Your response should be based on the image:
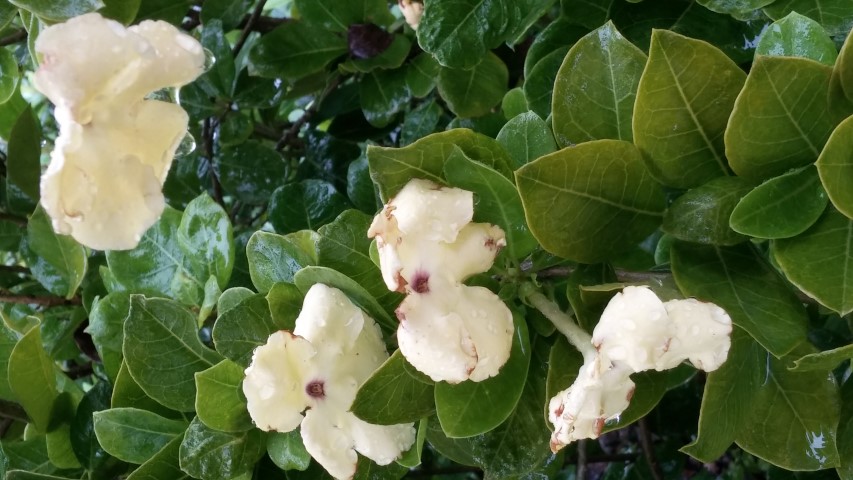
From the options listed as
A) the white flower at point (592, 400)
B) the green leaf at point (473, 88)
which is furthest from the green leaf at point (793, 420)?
the green leaf at point (473, 88)

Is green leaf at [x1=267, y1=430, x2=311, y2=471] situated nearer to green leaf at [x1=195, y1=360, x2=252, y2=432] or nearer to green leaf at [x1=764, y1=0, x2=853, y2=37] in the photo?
green leaf at [x1=195, y1=360, x2=252, y2=432]

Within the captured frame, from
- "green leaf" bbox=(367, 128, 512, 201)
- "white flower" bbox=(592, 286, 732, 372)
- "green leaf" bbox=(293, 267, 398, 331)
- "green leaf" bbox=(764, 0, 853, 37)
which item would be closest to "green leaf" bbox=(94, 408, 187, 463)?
"green leaf" bbox=(293, 267, 398, 331)

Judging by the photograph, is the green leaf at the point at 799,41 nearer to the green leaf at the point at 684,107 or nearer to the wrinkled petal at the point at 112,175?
the green leaf at the point at 684,107

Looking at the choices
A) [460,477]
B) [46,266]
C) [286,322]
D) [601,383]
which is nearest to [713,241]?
[601,383]

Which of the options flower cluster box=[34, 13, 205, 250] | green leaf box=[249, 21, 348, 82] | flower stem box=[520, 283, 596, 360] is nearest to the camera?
flower cluster box=[34, 13, 205, 250]

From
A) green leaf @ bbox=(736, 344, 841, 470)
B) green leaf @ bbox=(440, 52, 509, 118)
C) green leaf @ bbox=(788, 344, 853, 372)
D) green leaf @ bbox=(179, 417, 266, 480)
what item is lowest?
green leaf @ bbox=(179, 417, 266, 480)

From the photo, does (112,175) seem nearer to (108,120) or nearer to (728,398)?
(108,120)
